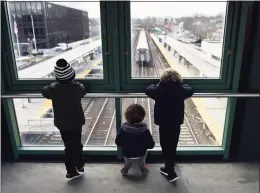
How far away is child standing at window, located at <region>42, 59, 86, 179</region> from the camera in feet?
5.84

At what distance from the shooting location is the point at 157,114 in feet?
6.35

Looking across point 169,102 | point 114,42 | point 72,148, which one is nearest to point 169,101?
point 169,102

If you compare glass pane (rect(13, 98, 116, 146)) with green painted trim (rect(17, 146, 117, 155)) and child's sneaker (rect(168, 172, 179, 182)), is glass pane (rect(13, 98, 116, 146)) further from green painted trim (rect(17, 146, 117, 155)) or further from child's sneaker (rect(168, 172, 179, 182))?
child's sneaker (rect(168, 172, 179, 182))

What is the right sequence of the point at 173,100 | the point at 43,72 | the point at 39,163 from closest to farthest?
the point at 173,100, the point at 43,72, the point at 39,163

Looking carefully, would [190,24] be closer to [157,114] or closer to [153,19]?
[153,19]

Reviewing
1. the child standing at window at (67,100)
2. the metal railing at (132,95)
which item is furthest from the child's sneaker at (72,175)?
the metal railing at (132,95)

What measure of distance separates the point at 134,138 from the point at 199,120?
0.75m

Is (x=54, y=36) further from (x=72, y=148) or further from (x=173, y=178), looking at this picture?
(x=173, y=178)

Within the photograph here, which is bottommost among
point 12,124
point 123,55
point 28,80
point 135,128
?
point 12,124

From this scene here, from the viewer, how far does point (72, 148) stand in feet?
6.72

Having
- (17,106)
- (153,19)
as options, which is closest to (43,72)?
(17,106)

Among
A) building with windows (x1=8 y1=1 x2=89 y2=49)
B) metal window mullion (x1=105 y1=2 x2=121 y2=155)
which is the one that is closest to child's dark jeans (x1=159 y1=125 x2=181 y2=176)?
metal window mullion (x1=105 y1=2 x2=121 y2=155)

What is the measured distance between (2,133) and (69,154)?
795mm

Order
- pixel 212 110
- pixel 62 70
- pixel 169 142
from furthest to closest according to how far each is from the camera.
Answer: pixel 212 110
pixel 169 142
pixel 62 70
